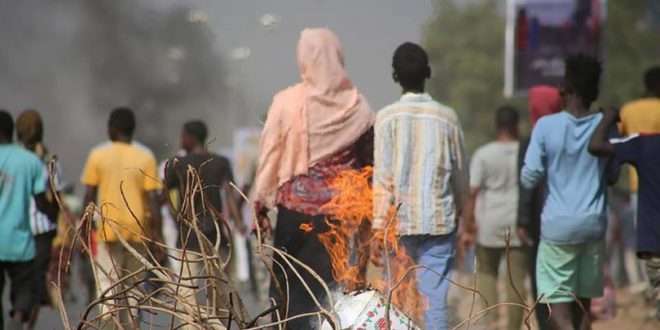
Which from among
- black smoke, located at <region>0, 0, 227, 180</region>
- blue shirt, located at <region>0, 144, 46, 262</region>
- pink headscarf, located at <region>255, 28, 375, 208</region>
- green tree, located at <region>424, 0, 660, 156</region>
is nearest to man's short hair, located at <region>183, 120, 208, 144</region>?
blue shirt, located at <region>0, 144, 46, 262</region>

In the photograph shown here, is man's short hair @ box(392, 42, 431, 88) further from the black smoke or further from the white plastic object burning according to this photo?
the black smoke

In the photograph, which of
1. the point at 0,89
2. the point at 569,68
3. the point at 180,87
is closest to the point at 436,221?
the point at 569,68

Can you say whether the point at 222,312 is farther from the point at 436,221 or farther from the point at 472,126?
the point at 472,126

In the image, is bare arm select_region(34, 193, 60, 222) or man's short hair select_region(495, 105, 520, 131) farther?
man's short hair select_region(495, 105, 520, 131)

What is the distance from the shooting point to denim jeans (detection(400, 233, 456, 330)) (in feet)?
27.1

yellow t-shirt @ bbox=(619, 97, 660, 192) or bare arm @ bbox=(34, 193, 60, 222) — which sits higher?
yellow t-shirt @ bbox=(619, 97, 660, 192)

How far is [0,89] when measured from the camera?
4647 centimetres

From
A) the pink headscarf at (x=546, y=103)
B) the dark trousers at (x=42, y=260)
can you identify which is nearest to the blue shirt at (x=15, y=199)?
the dark trousers at (x=42, y=260)

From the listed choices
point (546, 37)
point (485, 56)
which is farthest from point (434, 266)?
point (485, 56)

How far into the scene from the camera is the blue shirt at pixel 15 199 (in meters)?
10.1

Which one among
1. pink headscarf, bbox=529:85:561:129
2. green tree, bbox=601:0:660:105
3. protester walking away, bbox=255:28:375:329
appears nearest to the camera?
protester walking away, bbox=255:28:375:329

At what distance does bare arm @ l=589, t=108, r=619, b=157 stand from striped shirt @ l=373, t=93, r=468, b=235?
74 cm

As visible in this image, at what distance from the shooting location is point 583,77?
28.5 feet

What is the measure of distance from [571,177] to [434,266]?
0.92 metres
